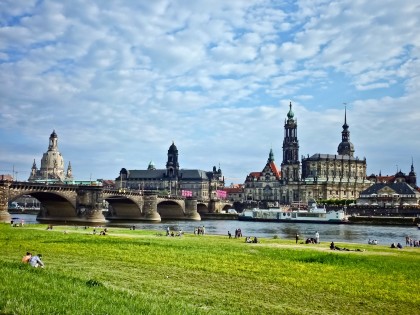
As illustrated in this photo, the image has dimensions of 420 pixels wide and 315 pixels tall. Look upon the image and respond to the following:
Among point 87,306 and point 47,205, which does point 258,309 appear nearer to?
point 87,306

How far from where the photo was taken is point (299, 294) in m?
20.0

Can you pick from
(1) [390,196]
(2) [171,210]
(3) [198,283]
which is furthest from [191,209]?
(3) [198,283]

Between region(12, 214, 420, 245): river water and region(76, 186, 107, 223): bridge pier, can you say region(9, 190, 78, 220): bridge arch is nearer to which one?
region(76, 186, 107, 223): bridge pier

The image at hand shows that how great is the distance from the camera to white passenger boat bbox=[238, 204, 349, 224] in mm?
129625

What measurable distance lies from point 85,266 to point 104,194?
81100 mm


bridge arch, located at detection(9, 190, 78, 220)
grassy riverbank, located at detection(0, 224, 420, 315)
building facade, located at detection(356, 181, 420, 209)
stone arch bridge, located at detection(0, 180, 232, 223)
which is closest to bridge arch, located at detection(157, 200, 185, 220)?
stone arch bridge, located at detection(0, 180, 232, 223)

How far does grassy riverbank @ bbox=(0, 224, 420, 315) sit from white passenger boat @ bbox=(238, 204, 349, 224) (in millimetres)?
98100

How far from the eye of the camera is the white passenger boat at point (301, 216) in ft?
425

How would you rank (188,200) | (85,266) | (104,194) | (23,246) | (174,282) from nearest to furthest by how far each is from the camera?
(174,282) < (85,266) < (23,246) < (104,194) < (188,200)

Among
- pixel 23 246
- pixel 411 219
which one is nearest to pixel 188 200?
pixel 411 219

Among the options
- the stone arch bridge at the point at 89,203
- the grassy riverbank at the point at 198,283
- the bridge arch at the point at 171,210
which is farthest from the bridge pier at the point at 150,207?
the grassy riverbank at the point at 198,283

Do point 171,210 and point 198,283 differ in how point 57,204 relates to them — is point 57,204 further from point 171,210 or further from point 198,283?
point 198,283

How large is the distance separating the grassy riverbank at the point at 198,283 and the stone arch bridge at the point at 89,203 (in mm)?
50710

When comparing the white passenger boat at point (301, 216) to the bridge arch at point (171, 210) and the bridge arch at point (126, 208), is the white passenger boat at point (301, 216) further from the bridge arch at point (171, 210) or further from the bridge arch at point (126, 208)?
the bridge arch at point (126, 208)
